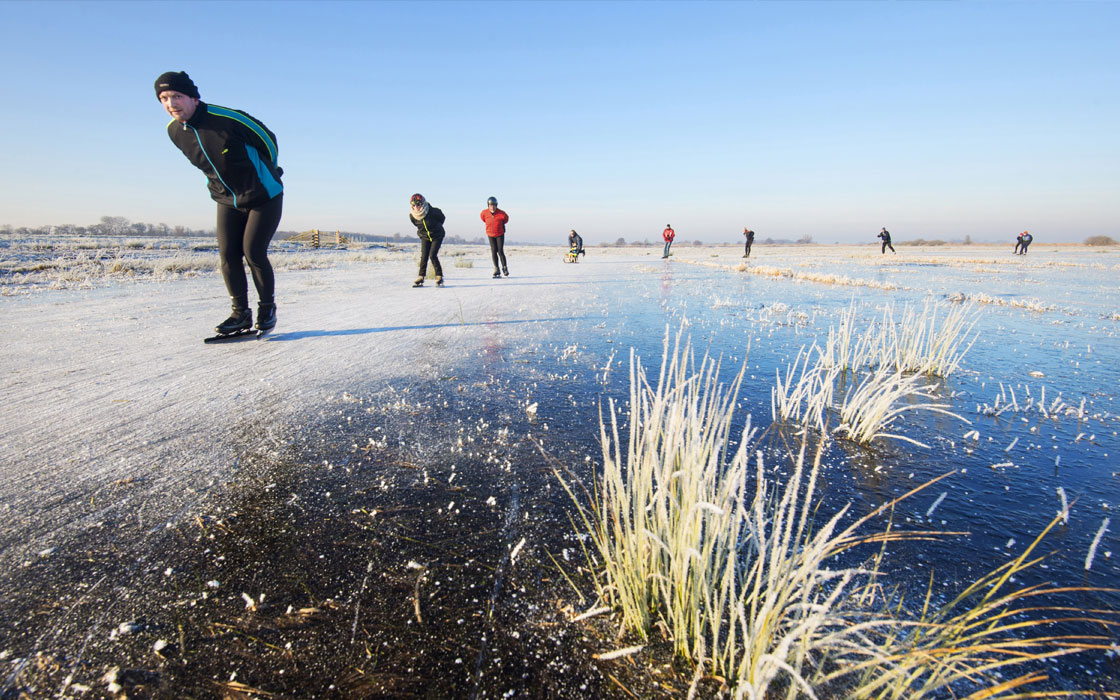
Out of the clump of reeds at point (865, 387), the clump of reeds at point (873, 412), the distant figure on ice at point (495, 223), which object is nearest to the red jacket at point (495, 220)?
the distant figure on ice at point (495, 223)

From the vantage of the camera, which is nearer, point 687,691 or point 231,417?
point 687,691

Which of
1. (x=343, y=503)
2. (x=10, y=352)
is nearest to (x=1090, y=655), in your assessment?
(x=343, y=503)

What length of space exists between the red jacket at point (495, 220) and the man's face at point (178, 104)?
8.55m

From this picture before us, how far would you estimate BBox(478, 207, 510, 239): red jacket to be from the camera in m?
12.1

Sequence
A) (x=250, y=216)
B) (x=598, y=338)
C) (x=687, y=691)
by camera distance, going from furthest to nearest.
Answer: (x=598, y=338)
(x=250, y=216)
(x=687, y=691)

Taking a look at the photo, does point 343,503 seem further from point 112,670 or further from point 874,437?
point 874,437

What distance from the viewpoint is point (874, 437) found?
2.51m

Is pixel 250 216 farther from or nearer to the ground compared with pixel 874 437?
farther from the ground

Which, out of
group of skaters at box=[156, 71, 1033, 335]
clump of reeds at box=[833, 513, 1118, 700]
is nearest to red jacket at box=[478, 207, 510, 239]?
group of skaters at box=[156, 71, 1033, 335]

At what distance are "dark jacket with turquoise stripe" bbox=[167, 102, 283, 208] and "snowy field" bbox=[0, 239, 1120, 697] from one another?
147 centimetres

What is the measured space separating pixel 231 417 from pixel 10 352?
3287 mm

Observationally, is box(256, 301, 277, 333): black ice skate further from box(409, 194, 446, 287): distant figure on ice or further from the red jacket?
the red jacket

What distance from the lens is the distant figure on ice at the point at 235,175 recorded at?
3.68 m

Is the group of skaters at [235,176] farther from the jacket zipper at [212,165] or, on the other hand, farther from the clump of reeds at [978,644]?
the clump of reeds at [978,644]
